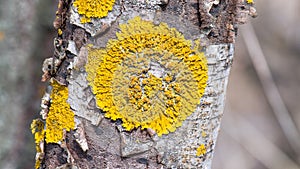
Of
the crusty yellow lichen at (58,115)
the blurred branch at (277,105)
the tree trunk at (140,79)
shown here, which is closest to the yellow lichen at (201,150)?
the tree trunk at (140,79)

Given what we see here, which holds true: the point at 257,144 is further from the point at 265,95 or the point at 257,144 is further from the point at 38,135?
the point at 38,135

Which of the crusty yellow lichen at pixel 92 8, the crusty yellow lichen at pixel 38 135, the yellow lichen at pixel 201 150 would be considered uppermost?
the crusty yellow lichen at pixel 92 8

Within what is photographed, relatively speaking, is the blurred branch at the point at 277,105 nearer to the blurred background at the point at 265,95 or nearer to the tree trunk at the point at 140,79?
the blurred background at the point at 265,95

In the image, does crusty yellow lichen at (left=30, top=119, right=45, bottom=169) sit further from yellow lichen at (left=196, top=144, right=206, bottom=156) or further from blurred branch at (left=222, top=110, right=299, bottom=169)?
blurred branch at (left=222, top=110, right=299, bottom=169)

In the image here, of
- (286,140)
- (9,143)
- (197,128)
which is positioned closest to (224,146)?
(286,140)

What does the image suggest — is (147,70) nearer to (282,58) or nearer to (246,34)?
(246,34)

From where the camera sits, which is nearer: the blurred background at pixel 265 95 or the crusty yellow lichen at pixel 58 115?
the crusty yellow lichen at pixel 58 115
